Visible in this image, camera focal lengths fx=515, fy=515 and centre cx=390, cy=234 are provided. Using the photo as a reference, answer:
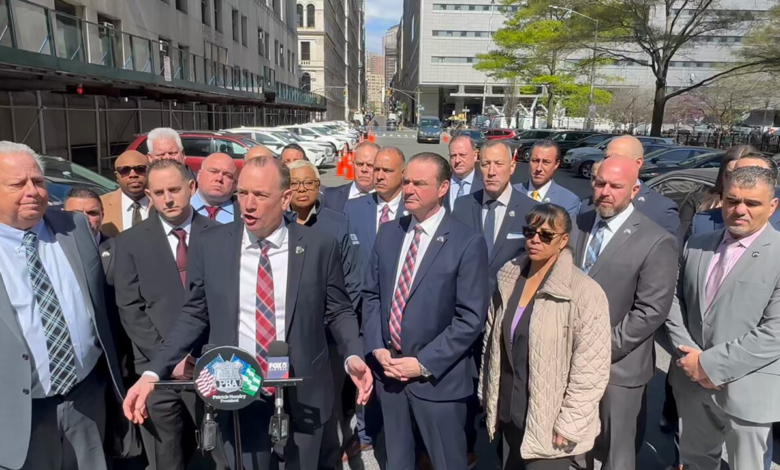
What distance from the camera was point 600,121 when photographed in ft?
196

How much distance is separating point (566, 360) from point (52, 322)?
8.34 feet

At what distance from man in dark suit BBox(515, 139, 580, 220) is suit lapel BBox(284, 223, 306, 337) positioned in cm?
264

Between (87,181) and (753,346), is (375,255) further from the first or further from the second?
(87,181)

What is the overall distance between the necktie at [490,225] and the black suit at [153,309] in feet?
7.03

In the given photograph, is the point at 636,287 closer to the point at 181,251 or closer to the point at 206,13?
the point at 181,251

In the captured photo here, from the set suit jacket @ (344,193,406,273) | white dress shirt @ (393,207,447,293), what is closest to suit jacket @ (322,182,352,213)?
suit jacket @ (344,193,406,273)

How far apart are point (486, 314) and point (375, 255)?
A: 0.77 meters

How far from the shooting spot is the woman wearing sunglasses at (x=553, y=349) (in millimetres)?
2559

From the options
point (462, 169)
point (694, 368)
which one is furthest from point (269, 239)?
point (462, 169)

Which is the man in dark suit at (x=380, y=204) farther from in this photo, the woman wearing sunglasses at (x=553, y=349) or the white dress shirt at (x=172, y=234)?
the woman wearing sunglasses at (x=553, y=349)

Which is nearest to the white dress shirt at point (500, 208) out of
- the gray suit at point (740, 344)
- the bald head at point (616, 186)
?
the bald head at point (616, 186)

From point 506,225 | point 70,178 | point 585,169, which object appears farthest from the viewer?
point 585,169

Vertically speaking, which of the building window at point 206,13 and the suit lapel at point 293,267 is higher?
the building window at point 206,13

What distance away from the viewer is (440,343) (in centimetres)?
283
